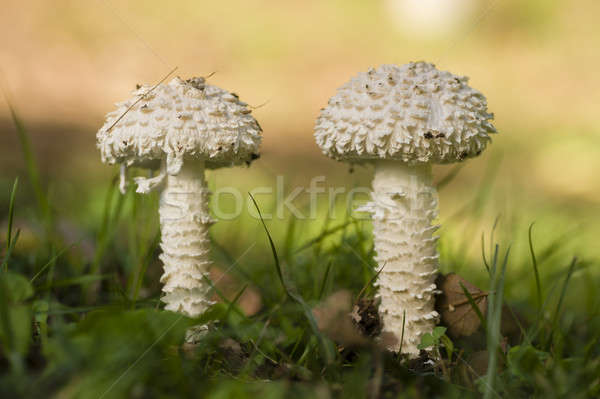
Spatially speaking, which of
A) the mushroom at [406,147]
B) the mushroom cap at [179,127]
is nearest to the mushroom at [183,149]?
the mushroom cap at [179,127]

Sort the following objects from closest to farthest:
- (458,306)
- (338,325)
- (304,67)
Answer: (338,325)
(458,306)
(304,67)

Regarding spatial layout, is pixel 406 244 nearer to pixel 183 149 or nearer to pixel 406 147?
pixel 406 147

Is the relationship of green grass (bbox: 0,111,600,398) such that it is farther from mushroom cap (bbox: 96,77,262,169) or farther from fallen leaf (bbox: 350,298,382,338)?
mushroom cap (bbox: 96,77,262,169)

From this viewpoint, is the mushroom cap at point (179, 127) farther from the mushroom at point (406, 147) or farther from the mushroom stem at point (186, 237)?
the mushroom at point (406, 147)

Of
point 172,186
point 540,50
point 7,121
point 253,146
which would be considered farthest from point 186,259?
point 540,50

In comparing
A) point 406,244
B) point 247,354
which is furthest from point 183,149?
point 406,244

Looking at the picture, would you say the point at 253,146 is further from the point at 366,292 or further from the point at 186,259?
the point at 366,292

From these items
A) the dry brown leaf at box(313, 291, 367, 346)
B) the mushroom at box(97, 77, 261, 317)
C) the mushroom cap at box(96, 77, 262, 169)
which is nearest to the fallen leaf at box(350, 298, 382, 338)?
the dry brown leaf at box(313, 291, 367, 346)
